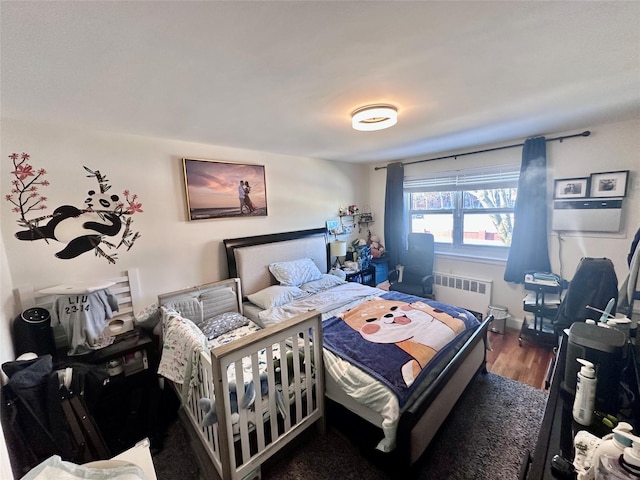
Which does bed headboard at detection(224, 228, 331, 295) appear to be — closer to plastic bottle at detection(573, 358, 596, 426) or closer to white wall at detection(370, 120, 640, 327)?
white wall at detection(370, 120, 640, 327)

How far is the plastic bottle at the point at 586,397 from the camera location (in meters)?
0.91

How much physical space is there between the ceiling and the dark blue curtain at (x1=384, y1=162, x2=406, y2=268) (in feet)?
6.32

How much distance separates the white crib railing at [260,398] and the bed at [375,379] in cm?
18

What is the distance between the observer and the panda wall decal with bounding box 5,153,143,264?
184 centimetres

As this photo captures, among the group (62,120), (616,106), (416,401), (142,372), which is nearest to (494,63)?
(616,106)

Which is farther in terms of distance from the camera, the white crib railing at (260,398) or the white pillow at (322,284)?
the white pillow at (322,284)

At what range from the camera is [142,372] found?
2.07m

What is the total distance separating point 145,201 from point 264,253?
4.30ft

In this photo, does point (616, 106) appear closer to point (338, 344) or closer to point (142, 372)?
point (338, 344)

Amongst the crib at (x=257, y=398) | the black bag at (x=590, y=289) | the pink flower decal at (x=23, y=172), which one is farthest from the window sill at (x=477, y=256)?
the pink flower decal at (x=23, y=172)

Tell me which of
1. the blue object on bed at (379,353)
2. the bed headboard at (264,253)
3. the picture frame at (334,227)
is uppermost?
the picture frame at (334,227)

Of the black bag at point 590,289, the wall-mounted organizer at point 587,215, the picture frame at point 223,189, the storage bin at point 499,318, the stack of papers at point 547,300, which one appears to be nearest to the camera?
the black bag at point 590,289

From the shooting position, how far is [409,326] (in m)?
2.07

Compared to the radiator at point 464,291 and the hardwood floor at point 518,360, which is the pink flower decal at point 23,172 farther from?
the radiator at point 464,291
